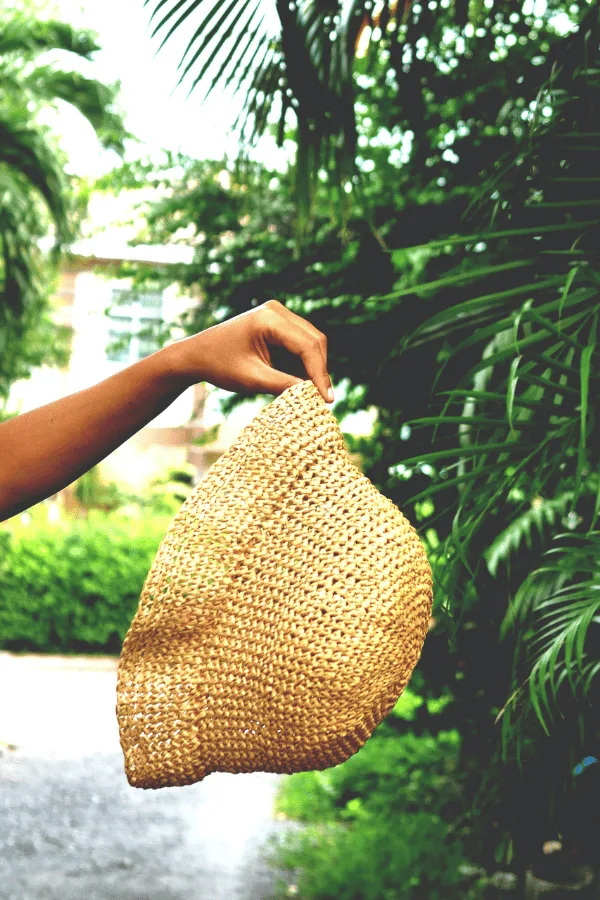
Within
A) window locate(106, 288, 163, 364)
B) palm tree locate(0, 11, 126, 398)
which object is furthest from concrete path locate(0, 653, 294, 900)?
palm tree locate(0, 11, 126, 398)

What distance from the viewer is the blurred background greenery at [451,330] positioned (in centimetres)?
162

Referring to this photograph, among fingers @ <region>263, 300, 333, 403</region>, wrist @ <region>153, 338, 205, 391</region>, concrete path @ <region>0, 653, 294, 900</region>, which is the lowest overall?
concrete path @ <region>0, 653, 294, 900</region>

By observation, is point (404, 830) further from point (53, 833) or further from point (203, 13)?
point (203, 13)

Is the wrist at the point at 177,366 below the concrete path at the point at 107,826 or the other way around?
the other way around

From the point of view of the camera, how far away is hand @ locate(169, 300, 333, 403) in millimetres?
950

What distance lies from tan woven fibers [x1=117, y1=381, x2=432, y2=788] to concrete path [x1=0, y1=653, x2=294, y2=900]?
319 cm

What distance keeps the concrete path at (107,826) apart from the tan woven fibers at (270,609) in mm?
3186

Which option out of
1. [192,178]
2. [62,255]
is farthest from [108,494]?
[192,178]

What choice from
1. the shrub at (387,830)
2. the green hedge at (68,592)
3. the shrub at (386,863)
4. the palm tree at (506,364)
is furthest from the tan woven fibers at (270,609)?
the green hedge at (68,592)

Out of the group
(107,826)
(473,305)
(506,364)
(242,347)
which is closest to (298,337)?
(242,347)

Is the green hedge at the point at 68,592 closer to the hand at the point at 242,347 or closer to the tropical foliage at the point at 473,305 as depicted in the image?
the tropical foliage at the point at 473,305

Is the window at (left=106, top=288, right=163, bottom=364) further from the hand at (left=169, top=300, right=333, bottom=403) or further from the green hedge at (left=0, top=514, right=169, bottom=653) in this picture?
the green hedge at (left=0, top=514, right=169, bottom=653)

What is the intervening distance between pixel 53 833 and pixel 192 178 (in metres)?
3.36

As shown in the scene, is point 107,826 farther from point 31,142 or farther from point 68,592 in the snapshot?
point 68,592
